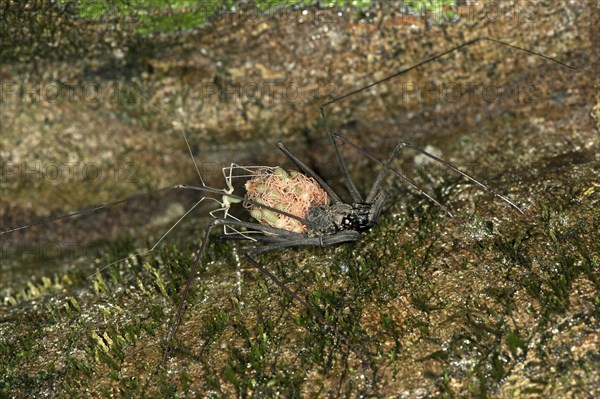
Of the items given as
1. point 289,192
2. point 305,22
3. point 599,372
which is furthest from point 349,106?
point 599,372

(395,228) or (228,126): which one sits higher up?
(228,126)

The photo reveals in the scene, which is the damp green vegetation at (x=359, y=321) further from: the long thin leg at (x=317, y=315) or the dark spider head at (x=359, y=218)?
the dark spider head at (x=359, y=218)

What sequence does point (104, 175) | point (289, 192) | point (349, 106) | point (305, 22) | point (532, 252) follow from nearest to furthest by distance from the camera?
point (532, 252) → point (289, 192) → point (305, 22) → point (349, 106) → point (104, 175)

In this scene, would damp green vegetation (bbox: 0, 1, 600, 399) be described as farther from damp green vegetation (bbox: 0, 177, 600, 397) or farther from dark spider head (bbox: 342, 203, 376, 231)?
dark spider head (bbox: 342, 203, 376, 231)

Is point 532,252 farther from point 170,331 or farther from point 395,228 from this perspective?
point 170,331

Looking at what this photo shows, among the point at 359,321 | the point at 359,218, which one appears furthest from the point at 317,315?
the point at 359,218

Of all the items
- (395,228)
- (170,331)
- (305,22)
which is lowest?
(170,331)

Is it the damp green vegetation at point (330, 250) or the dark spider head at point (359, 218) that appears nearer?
the damp green vegetation at point (330, 250)

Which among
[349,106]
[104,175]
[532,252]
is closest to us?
[532,252]

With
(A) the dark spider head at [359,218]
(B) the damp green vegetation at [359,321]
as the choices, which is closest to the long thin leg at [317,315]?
(B) the damp green vegetation at [359,321]

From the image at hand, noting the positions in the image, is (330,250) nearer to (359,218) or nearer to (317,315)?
(359,218)
